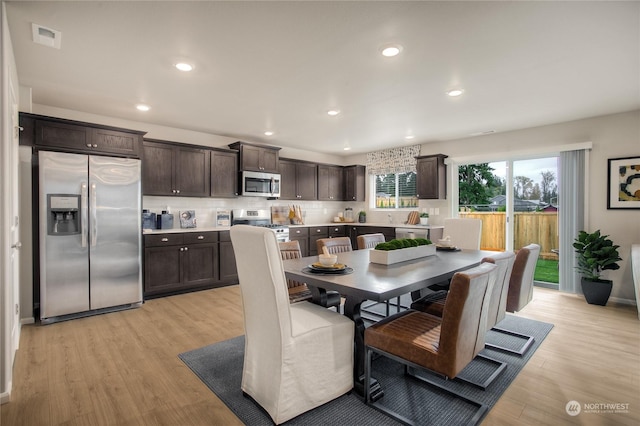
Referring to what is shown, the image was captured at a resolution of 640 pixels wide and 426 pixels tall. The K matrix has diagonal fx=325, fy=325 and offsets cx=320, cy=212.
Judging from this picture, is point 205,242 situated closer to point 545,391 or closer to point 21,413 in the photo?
point 21,413

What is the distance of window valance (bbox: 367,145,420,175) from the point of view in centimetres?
636

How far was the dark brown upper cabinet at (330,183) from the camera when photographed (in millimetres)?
6906

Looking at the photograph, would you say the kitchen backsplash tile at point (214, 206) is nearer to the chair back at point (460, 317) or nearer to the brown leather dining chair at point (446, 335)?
the brown leather dining chair at point (446, 335)

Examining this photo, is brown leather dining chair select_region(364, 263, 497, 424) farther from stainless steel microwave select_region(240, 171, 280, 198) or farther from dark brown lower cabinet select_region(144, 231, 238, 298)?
stainless steel microwave select_region(240, 171, 280, 198)

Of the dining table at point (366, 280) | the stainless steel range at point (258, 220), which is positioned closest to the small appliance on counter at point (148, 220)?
the stainless steel range at point (258, 220)

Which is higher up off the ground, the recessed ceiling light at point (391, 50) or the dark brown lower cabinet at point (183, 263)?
the recessed ceiling light at point (391, 50)

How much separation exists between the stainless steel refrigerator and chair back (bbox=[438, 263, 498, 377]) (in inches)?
147

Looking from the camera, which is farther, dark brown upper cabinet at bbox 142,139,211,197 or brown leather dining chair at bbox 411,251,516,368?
dark brown upper cabinet at bbox 142,139,211,197

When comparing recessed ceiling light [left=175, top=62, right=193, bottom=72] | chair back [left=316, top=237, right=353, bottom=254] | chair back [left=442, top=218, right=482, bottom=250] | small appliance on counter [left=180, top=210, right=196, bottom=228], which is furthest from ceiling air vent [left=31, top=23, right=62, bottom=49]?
chair back [left=442, top=218, right=482, bottom=250]

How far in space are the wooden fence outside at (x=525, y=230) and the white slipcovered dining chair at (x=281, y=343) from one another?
435 centimetres

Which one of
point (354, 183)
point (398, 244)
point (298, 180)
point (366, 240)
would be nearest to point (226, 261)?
point (298, 180)

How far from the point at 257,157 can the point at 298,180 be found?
114 cm

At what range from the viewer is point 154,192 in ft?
15.2

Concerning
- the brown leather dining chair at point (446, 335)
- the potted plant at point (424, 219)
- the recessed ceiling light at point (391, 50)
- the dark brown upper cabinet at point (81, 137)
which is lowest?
the brown leather dining chair at point (446, 335)
